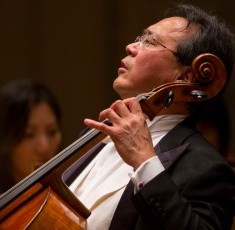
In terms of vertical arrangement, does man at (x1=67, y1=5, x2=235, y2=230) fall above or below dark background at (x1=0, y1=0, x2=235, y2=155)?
above

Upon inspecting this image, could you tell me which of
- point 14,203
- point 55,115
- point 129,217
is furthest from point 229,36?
point 55,115

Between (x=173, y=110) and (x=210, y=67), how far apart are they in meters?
0.21

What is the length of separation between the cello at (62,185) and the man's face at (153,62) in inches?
5.8

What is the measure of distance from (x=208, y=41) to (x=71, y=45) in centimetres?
226

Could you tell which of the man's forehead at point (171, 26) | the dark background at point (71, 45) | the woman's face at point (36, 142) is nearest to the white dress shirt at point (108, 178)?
the man's forehead at point (171, 26)

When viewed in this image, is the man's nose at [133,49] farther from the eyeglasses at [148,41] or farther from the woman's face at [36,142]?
the woman's face at [36,142]

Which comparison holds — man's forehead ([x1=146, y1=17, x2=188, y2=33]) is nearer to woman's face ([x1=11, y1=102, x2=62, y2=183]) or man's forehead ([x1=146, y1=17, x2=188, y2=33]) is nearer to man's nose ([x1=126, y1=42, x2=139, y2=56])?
man's nose ([x1=126, y1=42, x2=139, y2=56])

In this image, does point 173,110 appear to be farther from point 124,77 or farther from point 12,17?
point 12,17

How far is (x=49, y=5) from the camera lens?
423 centimetres

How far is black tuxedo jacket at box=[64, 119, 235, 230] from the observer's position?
1743 mm

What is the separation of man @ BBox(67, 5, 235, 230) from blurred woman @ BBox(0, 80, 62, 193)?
0.91m

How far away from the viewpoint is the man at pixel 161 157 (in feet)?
5.78

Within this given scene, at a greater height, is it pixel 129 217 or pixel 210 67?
pixel 210 67

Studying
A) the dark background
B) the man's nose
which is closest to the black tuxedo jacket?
the man's nose
